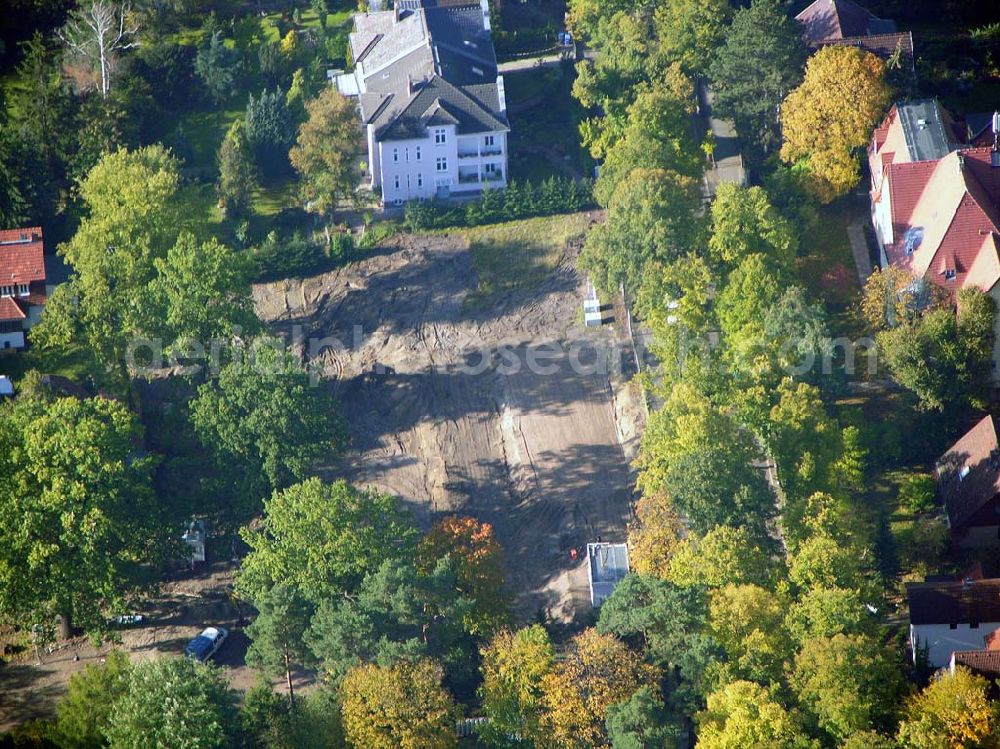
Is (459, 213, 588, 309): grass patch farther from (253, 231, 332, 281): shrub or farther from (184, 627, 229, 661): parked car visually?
(184, 627, 229, 661): parked car

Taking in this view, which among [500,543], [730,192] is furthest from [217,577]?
[730,192]

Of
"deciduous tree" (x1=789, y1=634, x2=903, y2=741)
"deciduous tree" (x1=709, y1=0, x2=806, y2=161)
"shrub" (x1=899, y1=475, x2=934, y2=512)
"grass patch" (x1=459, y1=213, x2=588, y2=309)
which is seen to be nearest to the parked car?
"grass patch" (x1=459, y1=213, x2=588, y2=309)

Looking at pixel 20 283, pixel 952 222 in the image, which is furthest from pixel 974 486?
pixel 20 283

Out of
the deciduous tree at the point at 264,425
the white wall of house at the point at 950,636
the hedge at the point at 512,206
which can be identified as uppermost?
the hedge at the point at 512,206

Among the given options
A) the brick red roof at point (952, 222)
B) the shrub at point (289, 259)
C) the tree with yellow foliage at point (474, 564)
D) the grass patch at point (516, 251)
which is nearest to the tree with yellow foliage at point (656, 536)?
the tree with yellow foliage at point (474, 564)

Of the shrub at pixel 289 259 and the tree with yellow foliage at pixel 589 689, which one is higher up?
the shrub at pixel 289 259

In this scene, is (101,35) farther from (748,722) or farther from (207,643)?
(748,722)

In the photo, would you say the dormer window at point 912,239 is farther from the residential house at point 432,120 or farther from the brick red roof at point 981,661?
the brick red roof at point 981,661
